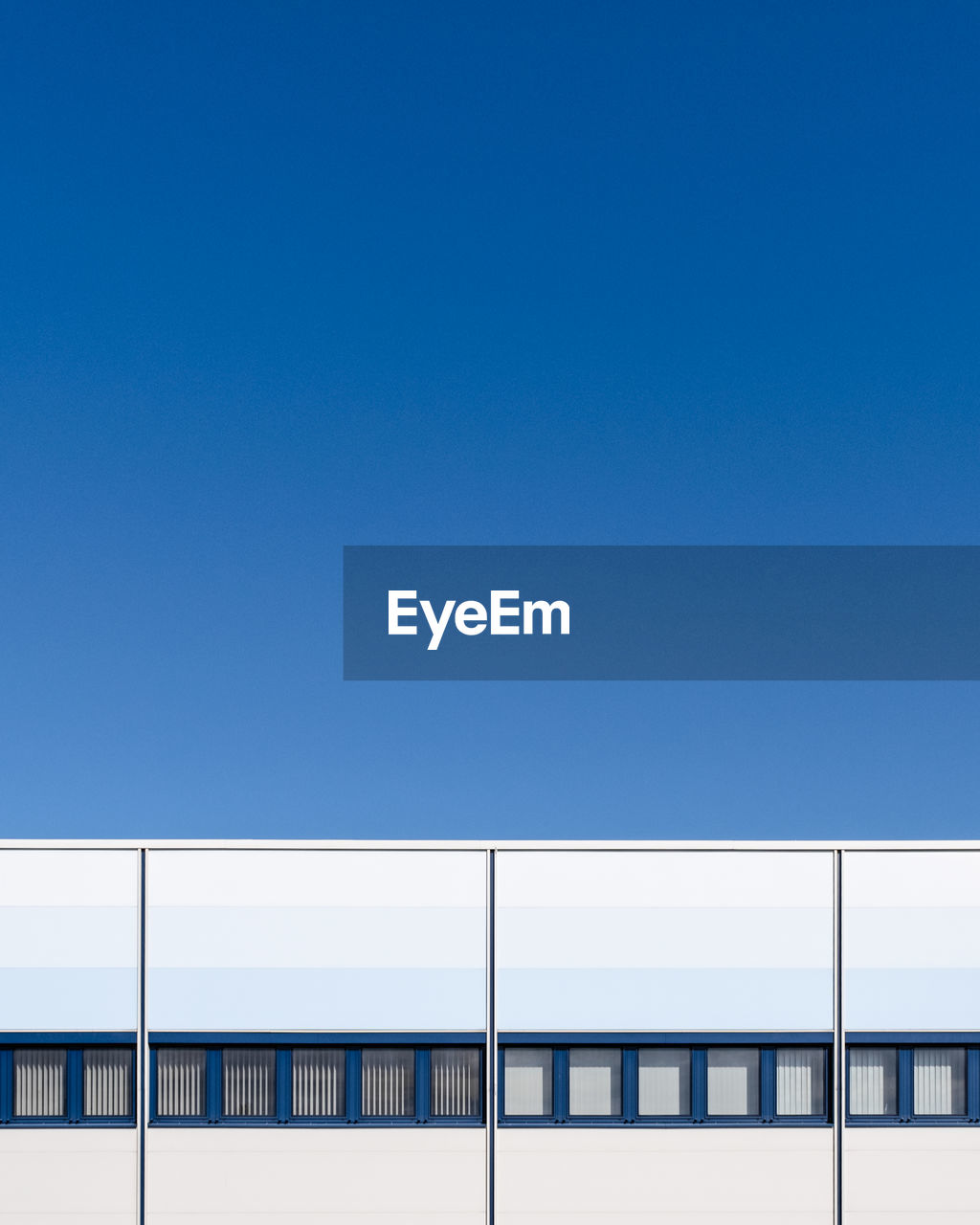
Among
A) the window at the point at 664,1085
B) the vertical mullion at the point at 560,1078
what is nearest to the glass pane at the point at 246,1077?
the window at the point at 664,1085

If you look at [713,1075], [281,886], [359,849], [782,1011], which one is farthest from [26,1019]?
[782,1011]

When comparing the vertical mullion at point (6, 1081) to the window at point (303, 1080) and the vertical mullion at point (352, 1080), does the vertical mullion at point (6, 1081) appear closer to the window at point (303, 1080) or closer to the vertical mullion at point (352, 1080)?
the window at point (303, 1080)

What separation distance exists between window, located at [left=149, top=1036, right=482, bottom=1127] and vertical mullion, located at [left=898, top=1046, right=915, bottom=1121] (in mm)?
5029

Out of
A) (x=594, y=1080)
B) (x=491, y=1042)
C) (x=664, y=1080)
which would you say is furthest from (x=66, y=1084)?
(x=664, y=1080)

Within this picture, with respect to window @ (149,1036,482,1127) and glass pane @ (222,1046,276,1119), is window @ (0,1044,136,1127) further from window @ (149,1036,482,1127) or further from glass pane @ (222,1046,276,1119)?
glass pane @ (222,1046,276,1119)

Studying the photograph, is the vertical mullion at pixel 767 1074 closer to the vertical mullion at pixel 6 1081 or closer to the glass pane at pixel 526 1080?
the glass pane at pixel 526 1080

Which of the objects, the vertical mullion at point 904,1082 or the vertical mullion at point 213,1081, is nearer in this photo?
the vertical mullion at point 213,1081

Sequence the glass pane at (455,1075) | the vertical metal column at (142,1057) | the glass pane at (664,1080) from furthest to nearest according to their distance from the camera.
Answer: the glass pane at (664,1080) < the glass pane at (455,1075) < the vertical metal column at (142,1057)

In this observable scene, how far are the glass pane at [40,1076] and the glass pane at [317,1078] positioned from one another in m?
2.76

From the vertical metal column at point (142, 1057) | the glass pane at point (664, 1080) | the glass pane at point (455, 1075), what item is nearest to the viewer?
the vertical metal column at point (142, 1057)

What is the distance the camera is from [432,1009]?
481 inches
